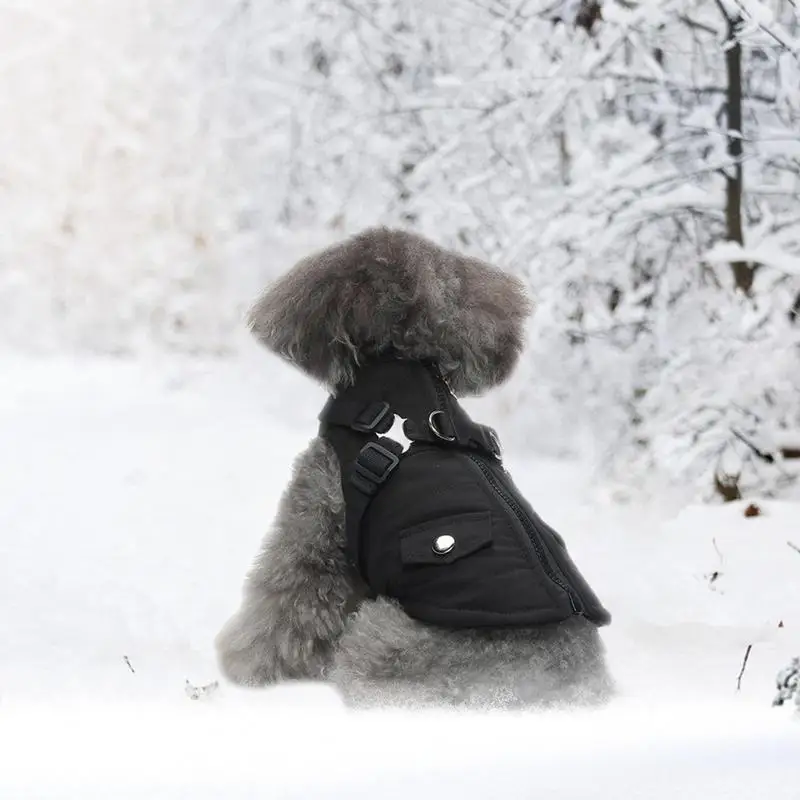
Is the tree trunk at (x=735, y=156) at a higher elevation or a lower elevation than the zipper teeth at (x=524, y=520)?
higher

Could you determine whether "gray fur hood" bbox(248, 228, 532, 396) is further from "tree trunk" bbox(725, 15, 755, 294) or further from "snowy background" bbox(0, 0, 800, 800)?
"tree trunk" bbox(725, 15, 755, 294)

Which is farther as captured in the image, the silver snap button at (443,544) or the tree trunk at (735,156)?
the tree trunk at (735,156)

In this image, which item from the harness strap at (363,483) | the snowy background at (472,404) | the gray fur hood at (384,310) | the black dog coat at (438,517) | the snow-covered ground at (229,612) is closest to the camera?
the snow-covered ground at (229,612)

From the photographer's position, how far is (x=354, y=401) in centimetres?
253

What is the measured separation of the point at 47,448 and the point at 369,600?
5493 mm

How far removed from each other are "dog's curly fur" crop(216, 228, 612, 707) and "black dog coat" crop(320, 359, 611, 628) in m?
0.05

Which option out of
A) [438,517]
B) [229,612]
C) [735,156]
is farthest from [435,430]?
[735,156]

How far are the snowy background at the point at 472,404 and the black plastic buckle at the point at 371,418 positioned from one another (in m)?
0.66

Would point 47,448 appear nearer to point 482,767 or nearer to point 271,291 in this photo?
point 271,291

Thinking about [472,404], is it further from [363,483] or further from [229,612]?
[363,483]

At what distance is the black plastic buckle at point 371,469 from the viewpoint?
93.6 inches

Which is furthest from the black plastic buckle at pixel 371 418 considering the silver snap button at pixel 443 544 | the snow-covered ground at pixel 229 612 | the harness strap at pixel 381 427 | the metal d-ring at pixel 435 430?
the snow-covered ground at pixel 229 612

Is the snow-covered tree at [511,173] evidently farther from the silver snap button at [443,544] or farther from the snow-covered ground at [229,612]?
the silver snap button at [443,544]

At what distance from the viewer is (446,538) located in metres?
2.24
